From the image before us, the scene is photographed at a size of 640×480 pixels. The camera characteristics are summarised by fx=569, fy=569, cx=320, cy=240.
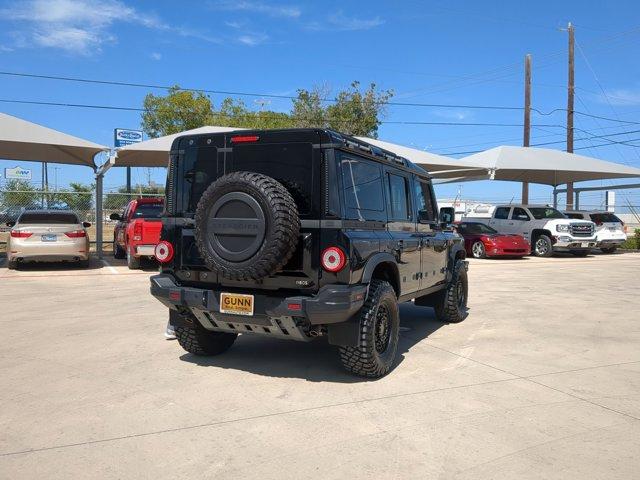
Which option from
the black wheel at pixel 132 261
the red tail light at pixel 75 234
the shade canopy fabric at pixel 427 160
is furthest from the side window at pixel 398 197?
the shade canopy fabric at pixel 427 160

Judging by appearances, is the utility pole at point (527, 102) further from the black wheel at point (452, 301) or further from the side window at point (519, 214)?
the black wheel at point (452, 301)

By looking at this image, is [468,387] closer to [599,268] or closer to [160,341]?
[160,341]

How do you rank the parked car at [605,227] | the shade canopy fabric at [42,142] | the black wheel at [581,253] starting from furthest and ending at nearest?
1. the black wheel at [581,253]
2. the parked car at [605,227]
3. the shade canopy fabric at [42,142]

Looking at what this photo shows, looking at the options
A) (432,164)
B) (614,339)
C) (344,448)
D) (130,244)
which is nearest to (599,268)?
(432,164)

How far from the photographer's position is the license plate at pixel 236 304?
4715 millimetres

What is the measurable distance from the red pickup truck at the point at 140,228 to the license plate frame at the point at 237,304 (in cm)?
748

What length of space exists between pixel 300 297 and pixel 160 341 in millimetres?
2649

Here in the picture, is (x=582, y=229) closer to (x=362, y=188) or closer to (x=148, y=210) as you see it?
(x=148, y=210)

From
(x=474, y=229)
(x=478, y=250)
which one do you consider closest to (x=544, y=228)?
(x=474, y=229)

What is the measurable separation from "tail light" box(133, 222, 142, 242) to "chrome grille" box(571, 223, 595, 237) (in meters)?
15.2

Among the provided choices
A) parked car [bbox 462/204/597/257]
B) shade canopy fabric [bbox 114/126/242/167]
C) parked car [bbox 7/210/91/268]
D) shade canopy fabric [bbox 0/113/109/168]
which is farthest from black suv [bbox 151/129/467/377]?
parked car [bbox 462/204/597/257]

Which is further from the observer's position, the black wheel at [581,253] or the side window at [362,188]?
the black wheel at [581,253]

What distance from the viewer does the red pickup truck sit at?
12820 millimetres

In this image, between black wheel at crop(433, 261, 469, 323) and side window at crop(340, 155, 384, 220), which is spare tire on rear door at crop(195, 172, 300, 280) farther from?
black wheel at crop(433, 261, 469, 323)
